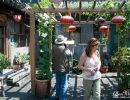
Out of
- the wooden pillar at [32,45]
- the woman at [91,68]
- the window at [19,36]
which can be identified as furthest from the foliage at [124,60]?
the window at [19,36]

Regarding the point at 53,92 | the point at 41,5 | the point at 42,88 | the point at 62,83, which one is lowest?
the point at 53,92

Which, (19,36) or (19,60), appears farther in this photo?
(19,36)

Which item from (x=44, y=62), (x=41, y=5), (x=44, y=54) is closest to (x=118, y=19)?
(x=41, y=5)

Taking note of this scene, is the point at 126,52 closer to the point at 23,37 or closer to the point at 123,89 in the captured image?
the point at 123,89

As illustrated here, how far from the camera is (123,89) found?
8.75 metres

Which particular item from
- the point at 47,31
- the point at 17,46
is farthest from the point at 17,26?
the point at 47,31

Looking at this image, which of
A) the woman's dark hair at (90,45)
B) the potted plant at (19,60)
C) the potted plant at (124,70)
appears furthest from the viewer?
the potted plant at (19,60)

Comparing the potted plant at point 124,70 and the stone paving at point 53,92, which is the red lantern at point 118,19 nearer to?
the potted plant at point 124,70

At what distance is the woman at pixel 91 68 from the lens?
22.6 ft

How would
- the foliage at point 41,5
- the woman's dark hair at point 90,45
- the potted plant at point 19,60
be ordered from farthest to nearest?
the potted plant at point 19,60 → the foliage at point 41,5 → the woman's dark hair at point 90,45

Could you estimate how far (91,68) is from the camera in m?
6.86

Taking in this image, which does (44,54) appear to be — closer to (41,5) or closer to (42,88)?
(42,88)

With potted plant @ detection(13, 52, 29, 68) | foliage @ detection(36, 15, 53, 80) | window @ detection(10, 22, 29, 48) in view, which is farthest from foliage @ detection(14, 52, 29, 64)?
foliage @ detection(36, 15, 53, 80)

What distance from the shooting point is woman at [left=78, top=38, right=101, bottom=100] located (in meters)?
6.88
